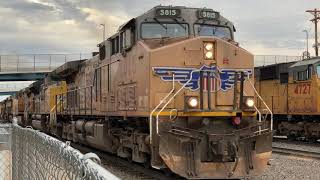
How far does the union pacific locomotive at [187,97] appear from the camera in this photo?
29.6 ft

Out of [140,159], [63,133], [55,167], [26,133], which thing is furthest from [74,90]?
[55,167]

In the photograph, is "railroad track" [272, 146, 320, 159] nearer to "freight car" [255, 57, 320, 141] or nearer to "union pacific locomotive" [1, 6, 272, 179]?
"freight car" [255, 57, 320, 141]

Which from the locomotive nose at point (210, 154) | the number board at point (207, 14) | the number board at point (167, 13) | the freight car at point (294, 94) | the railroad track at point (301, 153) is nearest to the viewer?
the locomotive nose at point (210, 154)

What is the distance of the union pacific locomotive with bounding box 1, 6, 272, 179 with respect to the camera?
902 centimetres

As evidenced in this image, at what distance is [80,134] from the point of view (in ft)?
52.7

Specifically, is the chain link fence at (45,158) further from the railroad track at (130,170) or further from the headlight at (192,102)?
the headlight at (192,102)

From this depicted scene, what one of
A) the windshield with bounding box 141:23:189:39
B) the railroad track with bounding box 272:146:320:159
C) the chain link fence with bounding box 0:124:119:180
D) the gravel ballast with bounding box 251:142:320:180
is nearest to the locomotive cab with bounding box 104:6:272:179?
the windshield with bounding box 141:23:189:39

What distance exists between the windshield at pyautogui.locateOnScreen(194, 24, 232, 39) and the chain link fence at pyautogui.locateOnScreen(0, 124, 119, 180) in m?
4.69

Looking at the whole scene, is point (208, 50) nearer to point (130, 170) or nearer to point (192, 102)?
point (192, 102)

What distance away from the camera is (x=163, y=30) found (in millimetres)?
10727

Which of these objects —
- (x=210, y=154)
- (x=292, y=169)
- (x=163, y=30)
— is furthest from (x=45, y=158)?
(x=292, y=169)

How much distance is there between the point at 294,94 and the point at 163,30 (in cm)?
1293

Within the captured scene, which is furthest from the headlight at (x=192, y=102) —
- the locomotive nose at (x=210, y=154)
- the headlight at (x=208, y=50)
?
the headlight at (x=208, y=50)

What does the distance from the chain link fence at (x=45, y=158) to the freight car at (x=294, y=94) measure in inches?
594
